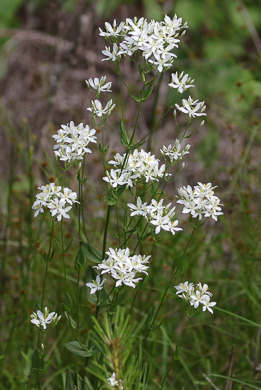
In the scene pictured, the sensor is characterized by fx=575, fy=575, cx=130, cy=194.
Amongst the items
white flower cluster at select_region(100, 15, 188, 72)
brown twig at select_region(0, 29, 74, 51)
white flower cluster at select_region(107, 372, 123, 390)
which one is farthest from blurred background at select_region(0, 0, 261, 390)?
white flower cluster at select_region(107, 372, 123, 390)

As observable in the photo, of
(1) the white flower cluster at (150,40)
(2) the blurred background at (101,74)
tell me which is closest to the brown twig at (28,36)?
(2) the blurred background at (101,74)

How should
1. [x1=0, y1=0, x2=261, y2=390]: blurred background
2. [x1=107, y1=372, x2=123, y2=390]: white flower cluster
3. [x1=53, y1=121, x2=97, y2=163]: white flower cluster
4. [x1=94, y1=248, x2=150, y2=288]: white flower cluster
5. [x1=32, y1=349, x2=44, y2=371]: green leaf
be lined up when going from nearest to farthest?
[x1=107, y1=372, x2=123, y2=390]: white flower cluster < [x1=94, y1=248, x2=150, y2=288]: white flower cluster < [x1=53, y1=121, x2=97, y2=163]: white flower cluster < [x1=32, y1=349, x2=44, y2=371]: green leaf < [x1=0, y1=0, x2=261, y2=390]: blurred background

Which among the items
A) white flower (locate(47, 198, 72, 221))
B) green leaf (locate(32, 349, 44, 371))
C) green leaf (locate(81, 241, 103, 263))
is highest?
white flower (locate(47, 198, 72, 221))

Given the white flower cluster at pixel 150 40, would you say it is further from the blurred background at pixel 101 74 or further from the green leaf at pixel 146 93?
the blurred background at pixel 101 74

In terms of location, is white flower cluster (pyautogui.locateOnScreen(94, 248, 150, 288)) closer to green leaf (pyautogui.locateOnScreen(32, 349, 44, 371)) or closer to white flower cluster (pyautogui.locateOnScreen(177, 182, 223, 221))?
white flower cluster (pyautogui.locateOnScreen(177, 182, 223, 221))

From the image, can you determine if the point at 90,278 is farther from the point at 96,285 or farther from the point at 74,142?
the point at 74,142

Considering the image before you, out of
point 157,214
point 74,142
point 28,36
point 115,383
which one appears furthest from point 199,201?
point 28,36

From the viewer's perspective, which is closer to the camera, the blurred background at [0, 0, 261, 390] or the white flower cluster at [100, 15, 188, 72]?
the white flower cluster at [100, 15, 188, 72]
